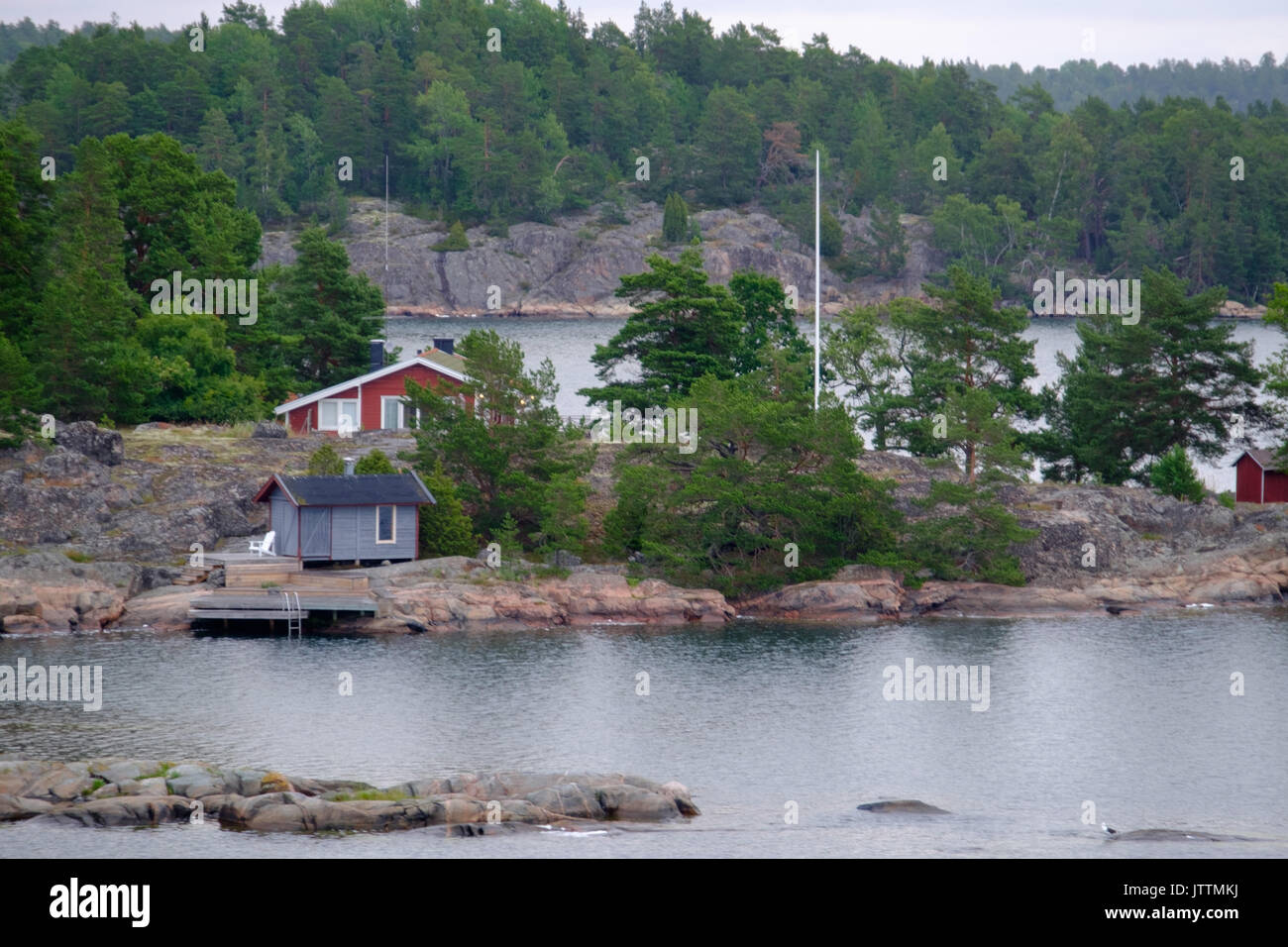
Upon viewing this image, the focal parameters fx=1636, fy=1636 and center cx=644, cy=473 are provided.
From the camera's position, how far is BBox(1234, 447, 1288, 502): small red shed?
64062 mm

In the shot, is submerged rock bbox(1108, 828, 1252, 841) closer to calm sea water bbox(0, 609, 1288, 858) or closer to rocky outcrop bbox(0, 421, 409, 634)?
calm sea water bbox(0, 609, 1288, 858)

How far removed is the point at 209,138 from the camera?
158625 millimetres

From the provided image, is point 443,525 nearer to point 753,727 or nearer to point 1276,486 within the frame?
point 753,727

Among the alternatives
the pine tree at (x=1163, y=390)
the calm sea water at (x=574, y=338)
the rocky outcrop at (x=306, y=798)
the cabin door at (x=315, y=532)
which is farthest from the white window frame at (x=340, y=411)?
the rocky outcrop at (x=306, y=798)

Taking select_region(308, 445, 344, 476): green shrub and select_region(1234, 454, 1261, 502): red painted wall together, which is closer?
select_region(308, 445, 344, 476): green shrub

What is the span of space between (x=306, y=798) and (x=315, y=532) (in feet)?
73.7

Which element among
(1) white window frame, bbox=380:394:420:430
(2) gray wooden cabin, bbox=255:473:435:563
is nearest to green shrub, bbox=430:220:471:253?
(1) white window frame, bbox=380:394:420:430

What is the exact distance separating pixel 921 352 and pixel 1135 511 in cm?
1398

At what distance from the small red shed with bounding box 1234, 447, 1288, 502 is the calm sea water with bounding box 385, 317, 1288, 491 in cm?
2409

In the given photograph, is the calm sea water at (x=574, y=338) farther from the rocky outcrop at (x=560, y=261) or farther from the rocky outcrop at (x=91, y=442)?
the rocky outcrop at (x=91, y=442)

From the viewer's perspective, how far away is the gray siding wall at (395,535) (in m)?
54.3

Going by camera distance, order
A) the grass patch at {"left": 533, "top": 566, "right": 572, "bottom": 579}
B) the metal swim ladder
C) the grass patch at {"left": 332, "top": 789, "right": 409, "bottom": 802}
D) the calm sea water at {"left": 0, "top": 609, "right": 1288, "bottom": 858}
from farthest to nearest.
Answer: the grass patch at {"left": 533, "top": 566, "right": 572, "bottom": 579}
the metal swim ladder
the grass patch at {"left": 332, "top": 789, "right": 409, "bottom": 802}
the calm sea water at {"left": 0, "top": 609, "right": 1288, "bottom": 858}
